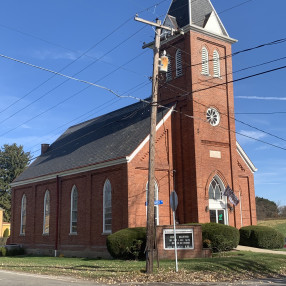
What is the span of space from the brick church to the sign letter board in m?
4.46

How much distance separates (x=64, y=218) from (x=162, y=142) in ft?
33.8

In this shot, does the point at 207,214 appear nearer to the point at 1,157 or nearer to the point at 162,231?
the point at 162,231

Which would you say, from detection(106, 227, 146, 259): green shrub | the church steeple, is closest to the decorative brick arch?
detection(106, 227, 146, 259): green shrub

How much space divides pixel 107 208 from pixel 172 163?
542 cm

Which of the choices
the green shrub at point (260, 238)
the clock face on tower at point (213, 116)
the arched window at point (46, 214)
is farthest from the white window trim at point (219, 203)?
the arched window at point (46, 214)

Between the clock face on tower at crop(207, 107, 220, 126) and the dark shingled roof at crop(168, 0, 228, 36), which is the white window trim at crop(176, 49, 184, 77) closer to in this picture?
the dark shingled roof at crop(168, 0, 228, 36)

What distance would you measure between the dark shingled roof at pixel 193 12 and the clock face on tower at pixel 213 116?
648 centimetres

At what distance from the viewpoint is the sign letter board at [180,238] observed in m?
19.6

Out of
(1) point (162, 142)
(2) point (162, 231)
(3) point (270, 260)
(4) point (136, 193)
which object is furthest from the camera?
(1) point (162, 142)

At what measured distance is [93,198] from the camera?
90.7ft

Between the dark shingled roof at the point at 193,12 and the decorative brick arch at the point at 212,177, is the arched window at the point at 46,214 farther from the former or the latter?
the dark shingled roof at the point at 193,12

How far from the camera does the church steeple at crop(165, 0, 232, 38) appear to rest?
28819 mm

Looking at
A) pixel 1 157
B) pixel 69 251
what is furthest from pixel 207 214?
pixel 1 157

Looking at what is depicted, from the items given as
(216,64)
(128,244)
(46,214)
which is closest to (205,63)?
(216,64)
